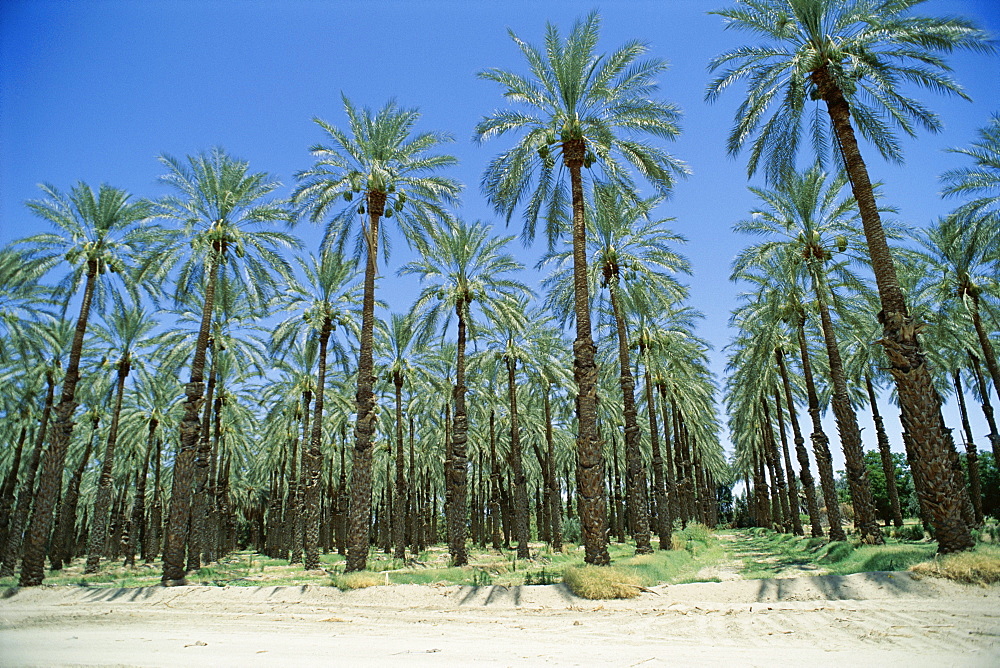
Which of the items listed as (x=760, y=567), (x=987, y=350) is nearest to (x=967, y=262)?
(x=987, y=350)

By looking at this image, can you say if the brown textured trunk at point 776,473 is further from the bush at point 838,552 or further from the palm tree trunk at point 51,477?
the palm tree trunk at point 51,477

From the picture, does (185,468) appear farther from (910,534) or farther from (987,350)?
(987,350)

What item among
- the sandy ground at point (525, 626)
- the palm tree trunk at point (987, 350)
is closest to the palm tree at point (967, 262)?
the palm tree trunk at point (987, 350)

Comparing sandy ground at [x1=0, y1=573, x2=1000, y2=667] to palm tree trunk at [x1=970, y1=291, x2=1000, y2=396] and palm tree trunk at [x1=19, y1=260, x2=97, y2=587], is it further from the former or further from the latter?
palm tree trunk at [x1=970, y1=291, x2=1000, y2=396]

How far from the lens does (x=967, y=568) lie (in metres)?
9.67

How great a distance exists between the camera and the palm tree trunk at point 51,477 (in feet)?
54.3

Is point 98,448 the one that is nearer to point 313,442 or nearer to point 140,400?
point 140,400

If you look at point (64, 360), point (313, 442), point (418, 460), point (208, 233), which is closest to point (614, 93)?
point (208, 233)

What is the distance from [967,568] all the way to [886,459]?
19.3m

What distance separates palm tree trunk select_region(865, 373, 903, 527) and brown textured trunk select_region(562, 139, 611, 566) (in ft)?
62.5

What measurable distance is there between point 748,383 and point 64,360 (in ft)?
116

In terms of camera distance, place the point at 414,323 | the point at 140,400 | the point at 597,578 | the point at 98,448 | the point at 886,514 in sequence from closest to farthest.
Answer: the point at 597,578 < the point at 414,323 < the point at 140,400 < the point at 98,448 < the point at 886,514

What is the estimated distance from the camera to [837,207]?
2105cm

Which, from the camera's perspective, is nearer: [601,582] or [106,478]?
[601,582]
